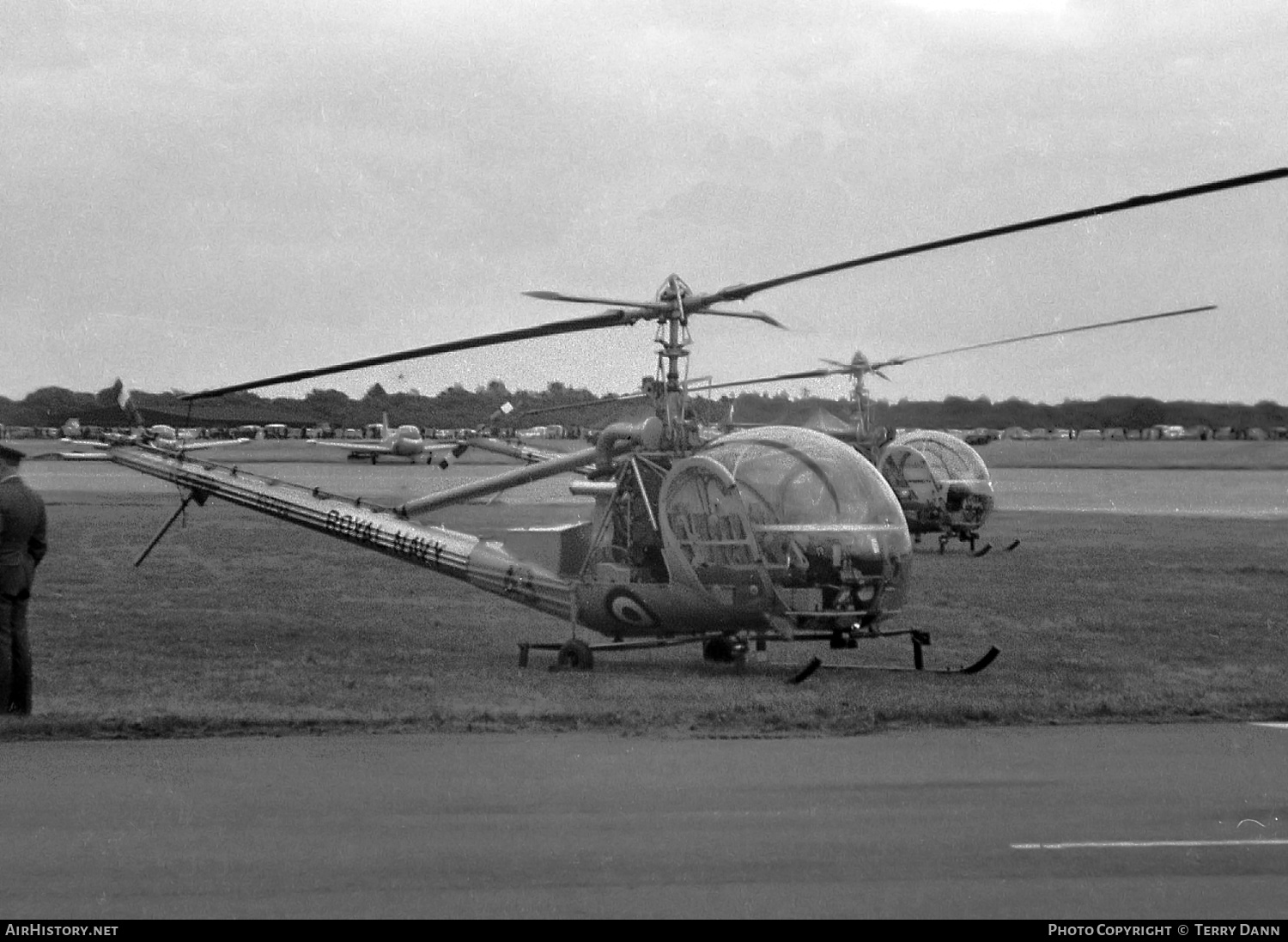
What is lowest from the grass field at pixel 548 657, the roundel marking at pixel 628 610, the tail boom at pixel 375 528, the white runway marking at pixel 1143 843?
the grass field at pixel 548 657

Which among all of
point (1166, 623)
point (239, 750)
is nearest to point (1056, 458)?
point (1166, 623)

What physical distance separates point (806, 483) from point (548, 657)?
323 centimetres

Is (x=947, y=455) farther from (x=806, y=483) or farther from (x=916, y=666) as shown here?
(x=806, y=483)

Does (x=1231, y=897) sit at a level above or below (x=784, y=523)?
below

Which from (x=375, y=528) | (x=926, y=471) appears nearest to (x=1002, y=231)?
(x=375, y=528)

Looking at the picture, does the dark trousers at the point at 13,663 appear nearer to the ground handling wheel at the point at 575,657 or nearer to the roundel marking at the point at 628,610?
the ground handling wheel at the point at 575,657

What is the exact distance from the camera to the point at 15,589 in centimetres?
1057

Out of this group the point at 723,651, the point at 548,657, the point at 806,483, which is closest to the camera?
the point at 806,483

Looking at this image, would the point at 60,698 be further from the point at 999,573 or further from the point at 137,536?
the point at 137,536

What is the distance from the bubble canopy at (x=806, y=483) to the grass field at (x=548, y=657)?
4.22 ft

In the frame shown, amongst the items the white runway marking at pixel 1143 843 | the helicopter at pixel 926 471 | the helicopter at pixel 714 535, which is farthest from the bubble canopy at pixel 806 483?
the helicopter at pixel 926 471

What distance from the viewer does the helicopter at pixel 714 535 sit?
1293 centimetres
